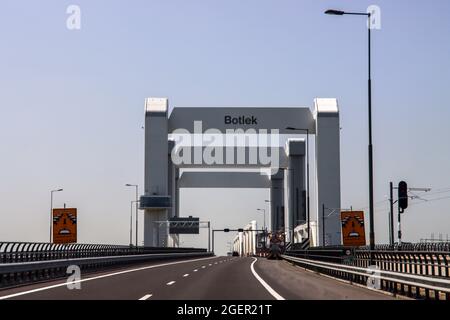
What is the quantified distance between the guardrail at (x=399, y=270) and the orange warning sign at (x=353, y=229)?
1.54 meters

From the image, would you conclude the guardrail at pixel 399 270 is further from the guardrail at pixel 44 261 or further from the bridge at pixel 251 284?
the guardrail at pixel 44 261

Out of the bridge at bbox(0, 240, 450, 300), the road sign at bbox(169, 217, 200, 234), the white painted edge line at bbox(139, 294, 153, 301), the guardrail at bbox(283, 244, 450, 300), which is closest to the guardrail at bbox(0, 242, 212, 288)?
the bridge at bbox(0, 240, 450, 300)

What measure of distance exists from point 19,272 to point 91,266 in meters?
14.5

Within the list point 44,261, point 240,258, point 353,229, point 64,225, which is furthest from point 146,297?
point 240,258

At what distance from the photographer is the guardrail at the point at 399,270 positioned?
19.5 m

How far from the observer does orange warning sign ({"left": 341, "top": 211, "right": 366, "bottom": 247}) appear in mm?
42031

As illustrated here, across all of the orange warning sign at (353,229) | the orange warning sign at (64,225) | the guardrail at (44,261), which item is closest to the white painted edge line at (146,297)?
the guardrail at (44,261)

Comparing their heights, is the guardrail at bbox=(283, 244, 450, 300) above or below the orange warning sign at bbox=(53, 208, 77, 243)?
below

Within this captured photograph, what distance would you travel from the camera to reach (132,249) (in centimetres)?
6919

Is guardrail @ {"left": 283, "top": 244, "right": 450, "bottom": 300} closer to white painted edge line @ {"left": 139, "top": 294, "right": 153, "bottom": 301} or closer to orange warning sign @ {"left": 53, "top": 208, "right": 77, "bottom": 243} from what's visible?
white painted edge line @ {"left": 139, "top": 294, "right": 153, "bottom": 301}

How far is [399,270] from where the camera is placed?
28.3 metres

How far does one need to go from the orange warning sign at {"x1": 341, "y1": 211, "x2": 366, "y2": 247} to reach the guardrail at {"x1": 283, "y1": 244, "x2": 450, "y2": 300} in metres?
1.54

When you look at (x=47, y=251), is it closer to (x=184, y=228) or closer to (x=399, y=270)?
(x=399, y=270)
